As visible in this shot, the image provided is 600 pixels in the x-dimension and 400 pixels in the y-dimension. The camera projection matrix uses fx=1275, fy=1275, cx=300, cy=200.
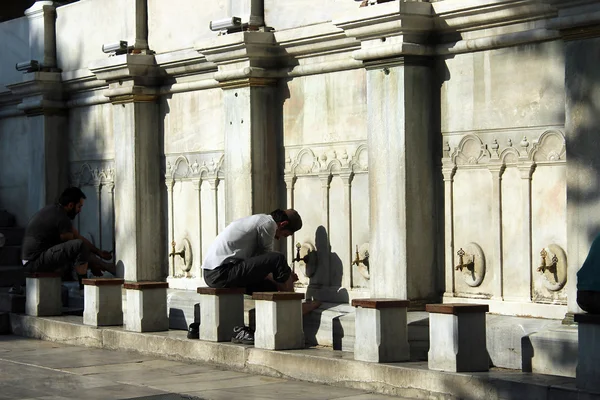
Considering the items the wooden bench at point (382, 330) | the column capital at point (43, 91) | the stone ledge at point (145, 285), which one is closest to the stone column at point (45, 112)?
the column capital at point (43, 91)

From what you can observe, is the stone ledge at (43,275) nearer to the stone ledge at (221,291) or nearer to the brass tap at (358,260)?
the stone ledge at (221,291)

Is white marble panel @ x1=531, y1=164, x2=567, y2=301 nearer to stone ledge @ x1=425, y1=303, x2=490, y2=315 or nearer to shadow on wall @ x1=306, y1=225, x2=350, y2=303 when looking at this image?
stone ledge @ x1=425, y1=303, x2=490, y2=315

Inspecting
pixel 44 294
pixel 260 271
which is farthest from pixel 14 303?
pixel 260 271

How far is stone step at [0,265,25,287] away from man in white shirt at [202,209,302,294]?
5399 mm

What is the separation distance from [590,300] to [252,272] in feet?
13.9

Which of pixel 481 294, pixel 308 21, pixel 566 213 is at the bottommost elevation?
pixel 481 294

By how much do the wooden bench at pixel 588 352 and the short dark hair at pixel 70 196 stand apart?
8068 millimetres

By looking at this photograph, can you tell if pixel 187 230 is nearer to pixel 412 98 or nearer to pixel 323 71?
pixel 323 71

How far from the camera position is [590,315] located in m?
8.60

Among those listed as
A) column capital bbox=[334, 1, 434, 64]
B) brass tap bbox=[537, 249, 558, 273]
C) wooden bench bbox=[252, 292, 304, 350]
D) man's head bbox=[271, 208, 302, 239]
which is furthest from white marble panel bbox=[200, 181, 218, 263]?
brass tap bbox=[537, 249, 558, 273]

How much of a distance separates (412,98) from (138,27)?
504 centimetres

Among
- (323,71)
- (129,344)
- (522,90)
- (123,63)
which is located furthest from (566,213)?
(123,63)

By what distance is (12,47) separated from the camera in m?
Result: 17.9

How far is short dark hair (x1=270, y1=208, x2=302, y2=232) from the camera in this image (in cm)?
1229
